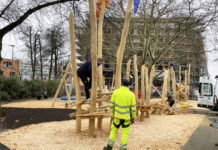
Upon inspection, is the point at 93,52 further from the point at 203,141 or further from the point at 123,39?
the point at 203,141

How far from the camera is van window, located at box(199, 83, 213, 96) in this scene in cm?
1253

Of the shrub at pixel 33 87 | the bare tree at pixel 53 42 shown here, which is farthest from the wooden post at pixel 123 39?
the bare tree at pixel 53 42

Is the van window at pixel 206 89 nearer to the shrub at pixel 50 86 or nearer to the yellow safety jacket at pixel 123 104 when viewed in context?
the yellow safety jacket at pixel 123 104

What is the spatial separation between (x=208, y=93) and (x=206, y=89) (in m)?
0.30

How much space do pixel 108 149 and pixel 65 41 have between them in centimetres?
2170

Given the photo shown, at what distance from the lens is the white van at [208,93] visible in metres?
12.3

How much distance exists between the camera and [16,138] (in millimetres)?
5195

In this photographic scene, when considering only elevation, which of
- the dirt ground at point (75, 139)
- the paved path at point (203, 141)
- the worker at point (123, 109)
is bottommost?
the paved path at point (203, 141)

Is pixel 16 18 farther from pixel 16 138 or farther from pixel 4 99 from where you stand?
pixel 4 99

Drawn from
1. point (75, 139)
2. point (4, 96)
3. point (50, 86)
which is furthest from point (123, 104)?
point (50, 86)

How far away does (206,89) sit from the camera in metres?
12.7

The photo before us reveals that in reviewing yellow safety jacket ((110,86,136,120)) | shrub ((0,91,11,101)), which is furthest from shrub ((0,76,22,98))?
yellow safety jacket ((110,86,136,120))

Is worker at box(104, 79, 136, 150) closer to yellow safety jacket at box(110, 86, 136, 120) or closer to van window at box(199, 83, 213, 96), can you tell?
yellow safety jacket at box(110, 86, 136, 120)

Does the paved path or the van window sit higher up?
the van window
